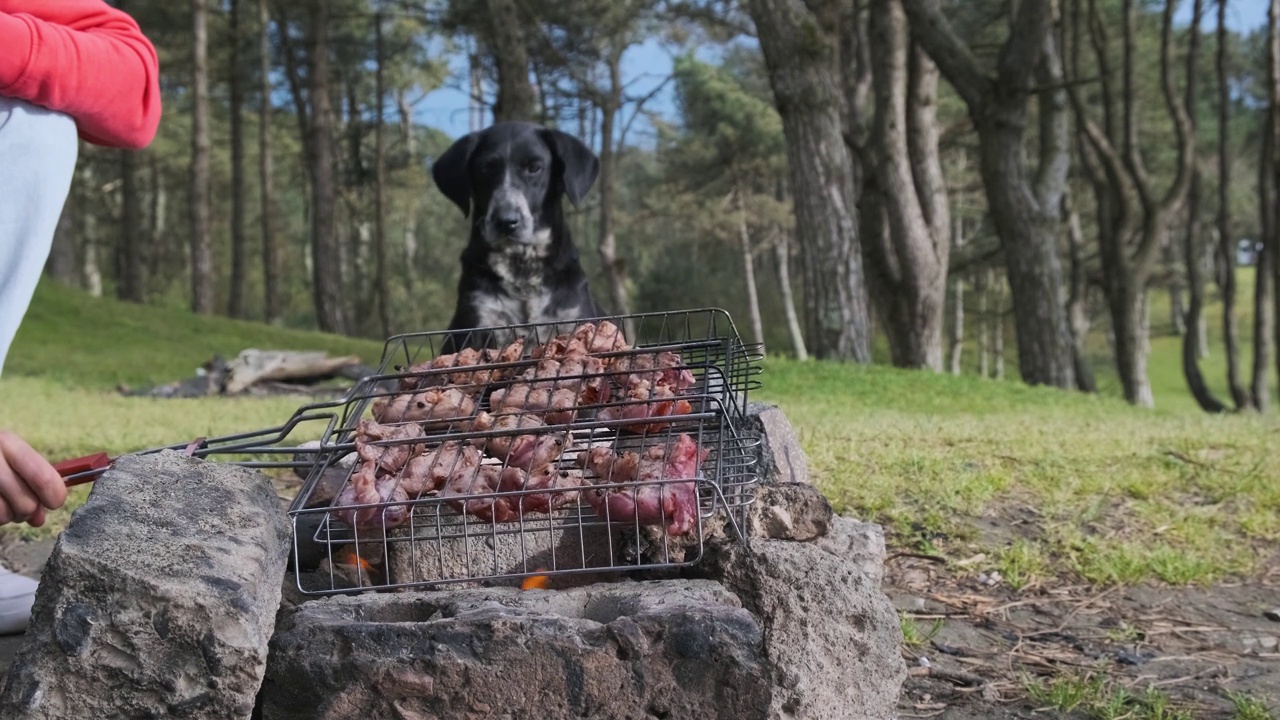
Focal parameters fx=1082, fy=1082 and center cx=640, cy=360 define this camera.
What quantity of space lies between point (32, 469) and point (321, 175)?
22.7 m

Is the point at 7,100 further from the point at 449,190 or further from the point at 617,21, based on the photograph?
the point at 617,21

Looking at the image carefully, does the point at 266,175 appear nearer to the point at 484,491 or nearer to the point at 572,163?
the point at 572,163

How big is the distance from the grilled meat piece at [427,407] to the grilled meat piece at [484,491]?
11.2 inches

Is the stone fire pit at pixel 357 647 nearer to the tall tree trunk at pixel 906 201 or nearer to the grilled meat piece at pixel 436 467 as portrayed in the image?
the grilled meat piece at pixel 436 467

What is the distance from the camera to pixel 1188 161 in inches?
653

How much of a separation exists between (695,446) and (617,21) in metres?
23.5

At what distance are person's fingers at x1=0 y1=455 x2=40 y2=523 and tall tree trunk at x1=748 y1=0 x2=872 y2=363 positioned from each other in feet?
33.7

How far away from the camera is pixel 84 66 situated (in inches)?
108

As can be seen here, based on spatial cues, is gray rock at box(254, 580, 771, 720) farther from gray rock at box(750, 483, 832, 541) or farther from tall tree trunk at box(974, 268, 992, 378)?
tall tree trunk at box(974, 268, 992, 378)

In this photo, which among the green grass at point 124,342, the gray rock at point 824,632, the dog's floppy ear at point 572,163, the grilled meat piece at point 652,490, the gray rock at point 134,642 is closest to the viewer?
the gray rock at point 134,642

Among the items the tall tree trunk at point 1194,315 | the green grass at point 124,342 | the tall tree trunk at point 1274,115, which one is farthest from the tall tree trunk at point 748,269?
the tall tree trunk at point 1274,115

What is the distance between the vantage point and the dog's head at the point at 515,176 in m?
5.62

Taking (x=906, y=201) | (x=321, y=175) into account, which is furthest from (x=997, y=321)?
(x=906, y=201)

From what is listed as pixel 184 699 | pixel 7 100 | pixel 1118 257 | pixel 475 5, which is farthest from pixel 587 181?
pixel 475 5
